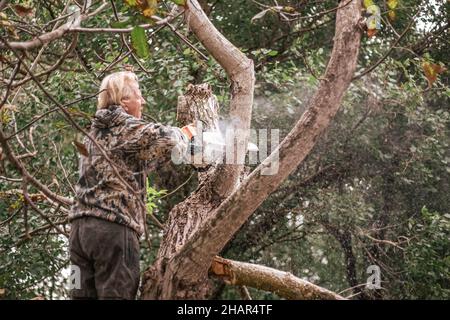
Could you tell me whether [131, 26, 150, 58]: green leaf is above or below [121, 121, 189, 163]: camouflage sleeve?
above

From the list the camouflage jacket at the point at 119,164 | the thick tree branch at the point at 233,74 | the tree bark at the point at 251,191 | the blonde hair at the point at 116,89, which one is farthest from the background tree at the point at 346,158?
the tree bark at the point at 251,191

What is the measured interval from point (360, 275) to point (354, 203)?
112 cm

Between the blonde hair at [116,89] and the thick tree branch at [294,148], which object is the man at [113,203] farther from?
the thick tree branch at [294,148]

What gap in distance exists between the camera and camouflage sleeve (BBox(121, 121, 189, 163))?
2.82m

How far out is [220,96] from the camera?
19.9ft

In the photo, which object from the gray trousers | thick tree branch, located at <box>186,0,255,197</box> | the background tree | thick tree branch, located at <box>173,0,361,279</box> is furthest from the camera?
the background tree

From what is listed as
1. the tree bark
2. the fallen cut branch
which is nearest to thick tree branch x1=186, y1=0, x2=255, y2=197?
the tree bark

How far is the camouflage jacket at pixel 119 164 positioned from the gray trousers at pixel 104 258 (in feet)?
0.13

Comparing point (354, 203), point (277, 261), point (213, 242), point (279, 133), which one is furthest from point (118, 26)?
point (277, 261)

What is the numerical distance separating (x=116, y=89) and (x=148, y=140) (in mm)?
278

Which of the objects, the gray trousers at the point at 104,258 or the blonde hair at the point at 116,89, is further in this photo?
the blonde hair at the point at 116,89

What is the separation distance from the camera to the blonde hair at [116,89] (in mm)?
2956

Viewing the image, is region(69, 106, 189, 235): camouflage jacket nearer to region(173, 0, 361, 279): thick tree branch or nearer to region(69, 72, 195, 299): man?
region(69, 72, 195, 299): man

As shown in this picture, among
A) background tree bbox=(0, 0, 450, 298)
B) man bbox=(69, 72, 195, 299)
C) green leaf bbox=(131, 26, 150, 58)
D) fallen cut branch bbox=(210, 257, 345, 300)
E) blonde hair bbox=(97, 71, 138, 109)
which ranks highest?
background tree bbox=(0, 0, 450, 298)
